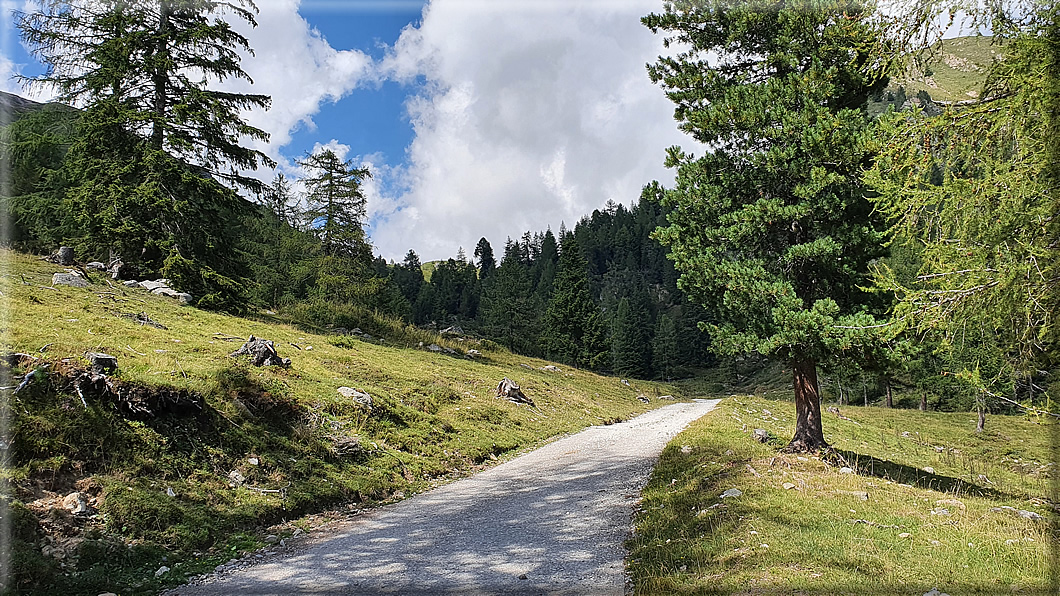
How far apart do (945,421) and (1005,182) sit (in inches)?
1322

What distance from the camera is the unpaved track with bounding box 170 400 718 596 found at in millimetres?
5578

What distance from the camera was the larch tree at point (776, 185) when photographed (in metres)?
9.66

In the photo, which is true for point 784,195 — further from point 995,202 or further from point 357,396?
point 357,396

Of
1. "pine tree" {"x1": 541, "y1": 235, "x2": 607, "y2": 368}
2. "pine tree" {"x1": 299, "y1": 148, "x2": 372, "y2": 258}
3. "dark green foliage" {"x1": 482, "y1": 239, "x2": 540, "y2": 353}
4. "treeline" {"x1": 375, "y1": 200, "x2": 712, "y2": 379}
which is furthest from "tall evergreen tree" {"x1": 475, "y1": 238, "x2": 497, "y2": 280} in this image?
"pine tree" {"x1": 299, "y1": 148, "x2": 372, "y2": 258}

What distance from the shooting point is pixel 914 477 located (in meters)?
12.3

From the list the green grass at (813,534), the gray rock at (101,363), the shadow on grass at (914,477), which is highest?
the gray rock at (101,363)

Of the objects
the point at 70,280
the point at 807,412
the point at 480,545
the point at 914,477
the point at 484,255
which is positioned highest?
the point at 484,255

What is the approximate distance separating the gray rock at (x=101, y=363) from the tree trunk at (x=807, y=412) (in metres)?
12.4

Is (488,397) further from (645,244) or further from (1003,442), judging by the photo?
(645,244)

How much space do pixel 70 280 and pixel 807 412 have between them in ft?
71.4

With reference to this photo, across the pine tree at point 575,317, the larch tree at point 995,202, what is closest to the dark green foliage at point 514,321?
the pine tree at point 575,317

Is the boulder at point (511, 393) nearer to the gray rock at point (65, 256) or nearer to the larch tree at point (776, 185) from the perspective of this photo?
the larch tree at point (776, 185)

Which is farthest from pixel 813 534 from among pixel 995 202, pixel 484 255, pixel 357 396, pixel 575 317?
pixel 484 255

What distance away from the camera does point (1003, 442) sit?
24.6 meters
